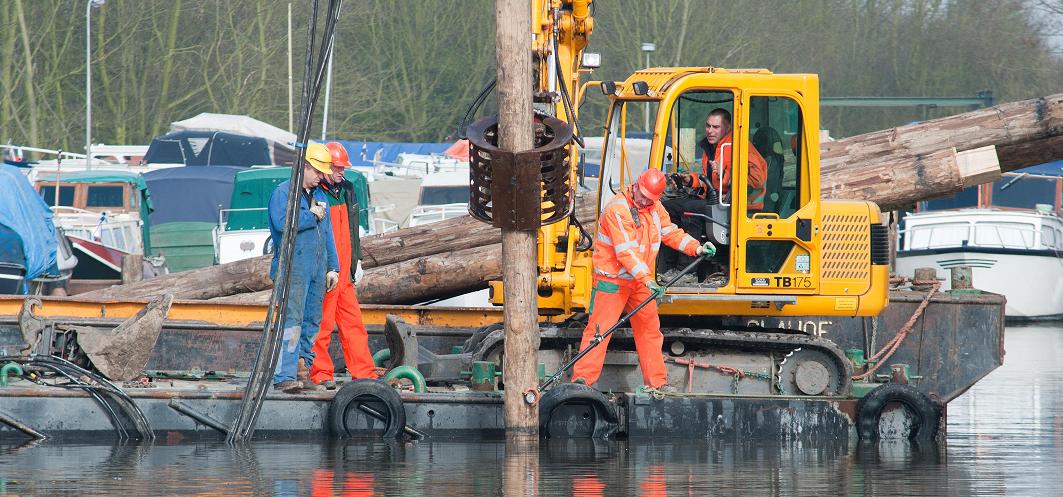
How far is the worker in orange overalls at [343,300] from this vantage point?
12.1 metres

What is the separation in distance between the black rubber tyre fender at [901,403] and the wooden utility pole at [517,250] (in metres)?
2.50

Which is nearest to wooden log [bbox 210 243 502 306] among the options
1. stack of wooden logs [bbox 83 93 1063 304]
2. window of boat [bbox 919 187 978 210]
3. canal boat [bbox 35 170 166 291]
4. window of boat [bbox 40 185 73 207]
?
stack of wooden logs [bbox 83 93 1063 304]

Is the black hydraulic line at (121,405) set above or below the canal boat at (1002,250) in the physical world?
below

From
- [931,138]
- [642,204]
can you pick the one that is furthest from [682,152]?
[931,138]

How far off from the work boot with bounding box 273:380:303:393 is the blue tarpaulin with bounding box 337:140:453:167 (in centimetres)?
2739

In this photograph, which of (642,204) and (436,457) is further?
(642,204)

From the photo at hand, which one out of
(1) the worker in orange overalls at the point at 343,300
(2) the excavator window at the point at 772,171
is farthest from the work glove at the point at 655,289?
(1) the worker in orange overalls at the point at 343,300

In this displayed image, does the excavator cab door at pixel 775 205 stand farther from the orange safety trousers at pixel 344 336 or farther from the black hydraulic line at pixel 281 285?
the black hydraulic line at pixel 281 285

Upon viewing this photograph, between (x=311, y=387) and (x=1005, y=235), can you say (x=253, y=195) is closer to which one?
(x=1005, y=235)

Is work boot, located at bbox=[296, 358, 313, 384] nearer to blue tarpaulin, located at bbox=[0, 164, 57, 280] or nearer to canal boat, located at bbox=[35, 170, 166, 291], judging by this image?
blue tarpaulin, located at bbox=[0, 164, 57, 280]

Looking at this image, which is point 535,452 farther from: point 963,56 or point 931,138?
point 963,56

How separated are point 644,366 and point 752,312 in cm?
92

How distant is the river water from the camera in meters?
8.99

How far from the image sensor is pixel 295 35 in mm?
44312
